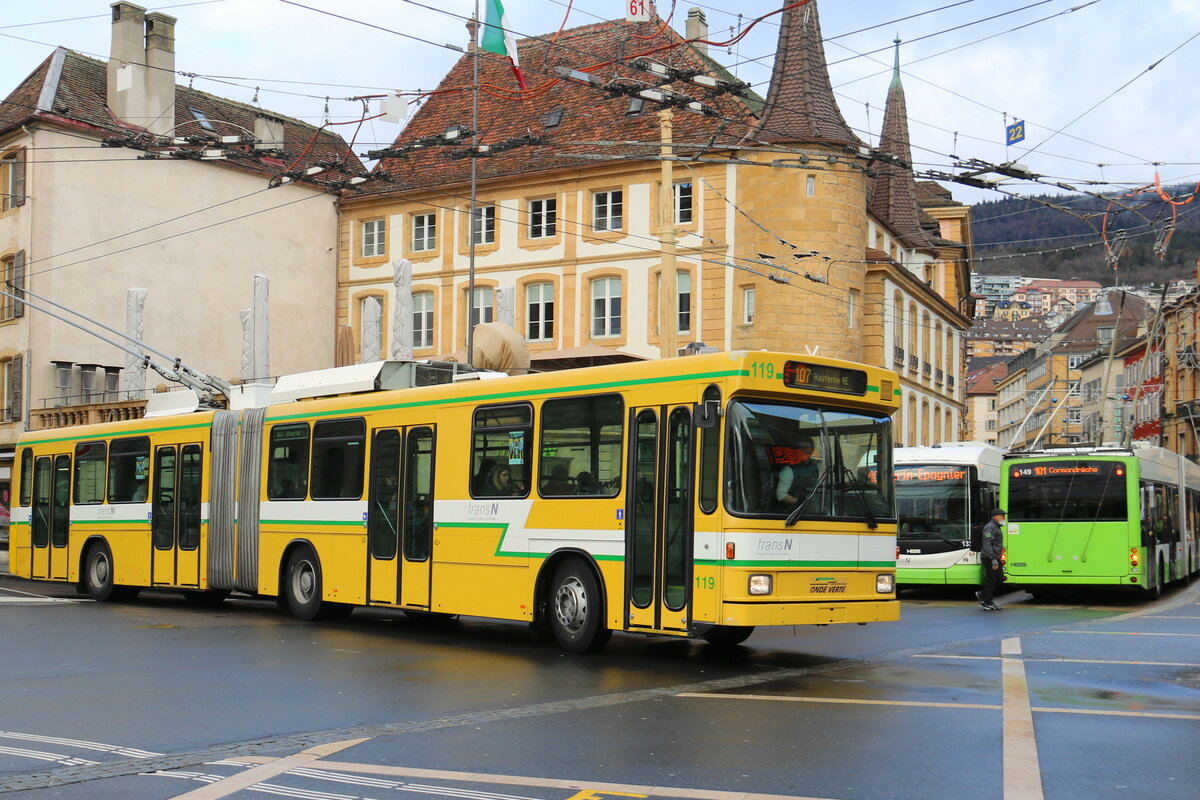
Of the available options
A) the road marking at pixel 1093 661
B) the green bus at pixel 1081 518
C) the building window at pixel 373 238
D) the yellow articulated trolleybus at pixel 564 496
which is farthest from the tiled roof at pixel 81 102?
the road marking at pixel 1093 661

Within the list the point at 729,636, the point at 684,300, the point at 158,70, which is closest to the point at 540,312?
the point at 684,300

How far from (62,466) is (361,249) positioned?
31.0 meters

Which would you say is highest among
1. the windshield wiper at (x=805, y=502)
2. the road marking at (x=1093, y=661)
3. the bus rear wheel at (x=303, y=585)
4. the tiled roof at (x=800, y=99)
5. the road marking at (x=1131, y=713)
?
the tiled roof at (x=800, y=99)

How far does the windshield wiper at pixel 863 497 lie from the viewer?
13.3m

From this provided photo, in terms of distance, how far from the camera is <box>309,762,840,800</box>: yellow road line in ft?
23.3

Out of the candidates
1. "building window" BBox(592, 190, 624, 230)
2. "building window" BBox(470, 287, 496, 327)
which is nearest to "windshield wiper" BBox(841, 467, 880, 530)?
"building window" BBox(592, 190, 624, 230)

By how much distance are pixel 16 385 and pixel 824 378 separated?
121 feet

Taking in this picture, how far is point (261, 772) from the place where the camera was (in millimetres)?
7738

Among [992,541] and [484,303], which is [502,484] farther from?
[484,303]

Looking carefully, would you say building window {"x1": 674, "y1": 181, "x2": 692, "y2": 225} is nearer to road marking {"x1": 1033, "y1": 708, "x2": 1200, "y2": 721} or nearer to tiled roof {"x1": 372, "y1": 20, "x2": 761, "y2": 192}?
tiled roof {"x1": 372, "y1": 20, "x2": 761, "y2": 192}

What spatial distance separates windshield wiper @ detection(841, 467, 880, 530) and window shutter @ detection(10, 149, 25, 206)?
37705 millimetres

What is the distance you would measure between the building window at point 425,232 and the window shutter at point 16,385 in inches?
562

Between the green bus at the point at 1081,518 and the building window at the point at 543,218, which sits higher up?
the building window at the point at 543,218

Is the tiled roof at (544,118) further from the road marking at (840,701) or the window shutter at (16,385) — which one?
the road marking at (840,701)
